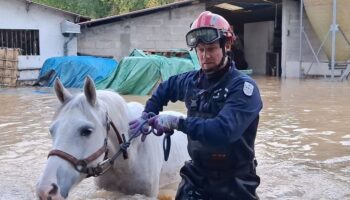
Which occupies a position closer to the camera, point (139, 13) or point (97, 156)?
point (97, 156)

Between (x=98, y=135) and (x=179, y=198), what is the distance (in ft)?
1.98

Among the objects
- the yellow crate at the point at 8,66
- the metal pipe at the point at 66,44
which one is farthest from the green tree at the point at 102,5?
the yellow crate at the point at 8,66

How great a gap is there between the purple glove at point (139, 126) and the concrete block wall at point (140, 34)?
20383 mm

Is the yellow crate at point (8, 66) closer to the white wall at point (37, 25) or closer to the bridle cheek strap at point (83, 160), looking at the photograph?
the white wall at point (37, 25)

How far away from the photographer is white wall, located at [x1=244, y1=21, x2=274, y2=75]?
28.2 metres

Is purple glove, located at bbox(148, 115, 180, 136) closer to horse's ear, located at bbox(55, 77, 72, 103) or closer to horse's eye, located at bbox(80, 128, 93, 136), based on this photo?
horse's eye, located at bbox(80, 128, 93, 136)

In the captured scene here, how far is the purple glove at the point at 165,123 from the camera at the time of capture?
2.84 m

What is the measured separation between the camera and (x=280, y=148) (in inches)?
306

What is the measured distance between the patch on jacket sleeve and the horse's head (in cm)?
89

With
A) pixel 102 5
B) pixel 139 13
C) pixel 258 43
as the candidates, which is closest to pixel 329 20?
→ pixel 258 43

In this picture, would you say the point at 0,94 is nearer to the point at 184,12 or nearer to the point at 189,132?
the point at 184,12

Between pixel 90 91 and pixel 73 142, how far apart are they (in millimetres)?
335

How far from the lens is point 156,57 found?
1716cm

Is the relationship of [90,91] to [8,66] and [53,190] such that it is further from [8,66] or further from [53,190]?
[8,66]
